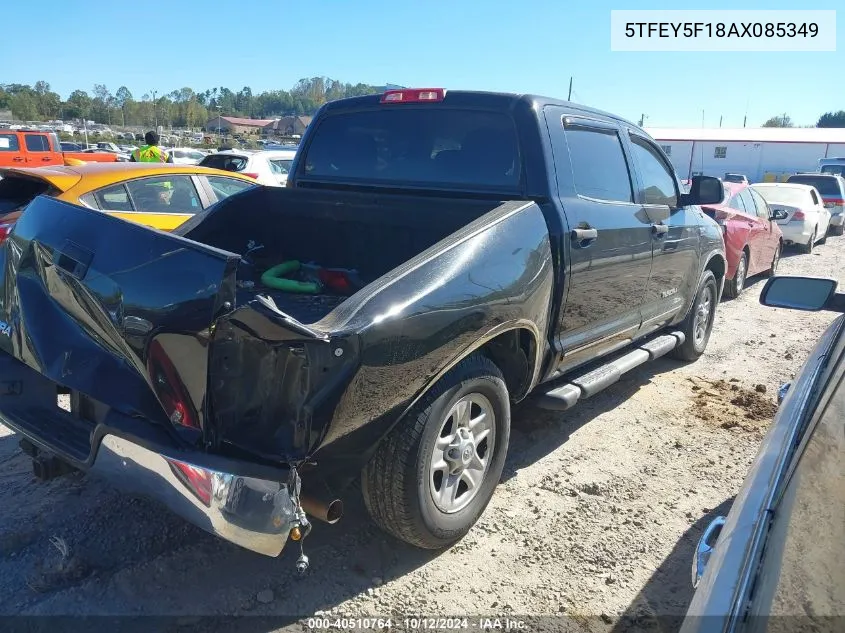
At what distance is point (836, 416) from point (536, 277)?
6.41 ft

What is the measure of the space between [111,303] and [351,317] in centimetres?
87

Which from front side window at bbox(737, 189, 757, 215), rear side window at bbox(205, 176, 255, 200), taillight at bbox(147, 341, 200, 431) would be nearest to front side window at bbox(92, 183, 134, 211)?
rear side window at bbox(205, 176, 255, 200)

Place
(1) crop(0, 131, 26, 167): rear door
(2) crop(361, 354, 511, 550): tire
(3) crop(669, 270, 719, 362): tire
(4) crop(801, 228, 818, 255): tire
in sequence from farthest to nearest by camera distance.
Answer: (1) crop(0, 131, 26, 167): rear door → (4) crop(801, 228, 818, 255): tire → (3) crop(669, 270, 719, 362): tire → (2) crop(361, 354, 511, 550): tire

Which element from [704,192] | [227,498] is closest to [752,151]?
[704,192]

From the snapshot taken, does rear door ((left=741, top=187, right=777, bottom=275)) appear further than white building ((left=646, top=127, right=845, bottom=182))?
No

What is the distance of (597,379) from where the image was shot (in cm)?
416

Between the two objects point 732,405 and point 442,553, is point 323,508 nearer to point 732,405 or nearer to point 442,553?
point 442,553

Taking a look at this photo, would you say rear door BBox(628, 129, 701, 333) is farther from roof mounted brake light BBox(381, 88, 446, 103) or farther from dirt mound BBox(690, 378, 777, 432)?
roof mounted brake light BBox(381, 88, 446, 103)

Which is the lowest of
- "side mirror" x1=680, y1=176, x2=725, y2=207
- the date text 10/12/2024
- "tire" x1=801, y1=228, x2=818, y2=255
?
the date text 10/12/2024

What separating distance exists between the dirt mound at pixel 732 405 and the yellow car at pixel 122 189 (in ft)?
16.2

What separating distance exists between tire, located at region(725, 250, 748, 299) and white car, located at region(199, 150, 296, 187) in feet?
24.3

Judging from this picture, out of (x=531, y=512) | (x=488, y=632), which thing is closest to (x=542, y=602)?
(x=488, y=632)

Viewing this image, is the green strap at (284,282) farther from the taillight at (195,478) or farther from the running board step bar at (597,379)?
the taillight at (195,478)

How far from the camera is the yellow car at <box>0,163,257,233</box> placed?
664 cm
